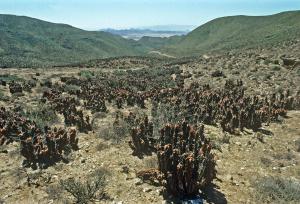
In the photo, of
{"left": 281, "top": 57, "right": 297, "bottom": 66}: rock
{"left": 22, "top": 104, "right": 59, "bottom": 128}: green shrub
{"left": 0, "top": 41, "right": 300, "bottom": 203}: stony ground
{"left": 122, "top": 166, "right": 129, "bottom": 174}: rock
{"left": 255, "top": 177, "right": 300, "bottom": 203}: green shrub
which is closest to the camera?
{"left": 255, "top": 177, "right": 300, "bottom": 203}: green shrub

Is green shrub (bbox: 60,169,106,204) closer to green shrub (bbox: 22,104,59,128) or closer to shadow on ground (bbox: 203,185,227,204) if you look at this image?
shadow on ground (bbox: 203,185,227,204)

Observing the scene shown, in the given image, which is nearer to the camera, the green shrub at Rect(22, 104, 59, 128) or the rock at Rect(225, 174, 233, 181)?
the rock at Rect(225, 174, 233, 181)

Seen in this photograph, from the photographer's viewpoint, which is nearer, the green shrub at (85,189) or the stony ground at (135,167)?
the green shrub at (85,189)

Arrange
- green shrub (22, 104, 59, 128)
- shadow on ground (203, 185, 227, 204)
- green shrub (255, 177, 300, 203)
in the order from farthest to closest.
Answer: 1. green shrub (22, 104, 59, 128)
2. green shrub (255, 177, 300, 203)
3. shadow on ground (203, 185, 227, 204)

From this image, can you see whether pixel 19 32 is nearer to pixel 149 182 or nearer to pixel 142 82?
pixel 142 82

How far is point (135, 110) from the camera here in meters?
19.2

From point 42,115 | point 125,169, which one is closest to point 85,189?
point 125,169

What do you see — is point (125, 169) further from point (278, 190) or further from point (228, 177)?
point (278, 190)

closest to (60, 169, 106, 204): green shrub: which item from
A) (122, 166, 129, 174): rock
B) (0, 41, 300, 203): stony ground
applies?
(0, 41, 300, 203): stony ground

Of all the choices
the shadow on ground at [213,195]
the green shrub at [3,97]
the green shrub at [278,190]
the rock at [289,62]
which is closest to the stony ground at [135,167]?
the shadow on ground at [213,195]

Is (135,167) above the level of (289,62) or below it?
below

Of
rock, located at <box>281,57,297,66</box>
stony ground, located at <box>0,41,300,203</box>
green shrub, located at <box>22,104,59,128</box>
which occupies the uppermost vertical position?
rock, located at <box>281,57,297,66</box>

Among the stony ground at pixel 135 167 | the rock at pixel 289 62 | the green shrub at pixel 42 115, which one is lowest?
the stony ground at pixel 135 167

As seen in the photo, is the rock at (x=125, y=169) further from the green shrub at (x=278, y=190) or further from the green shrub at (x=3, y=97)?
the green shrub at (x=3, y=97)
